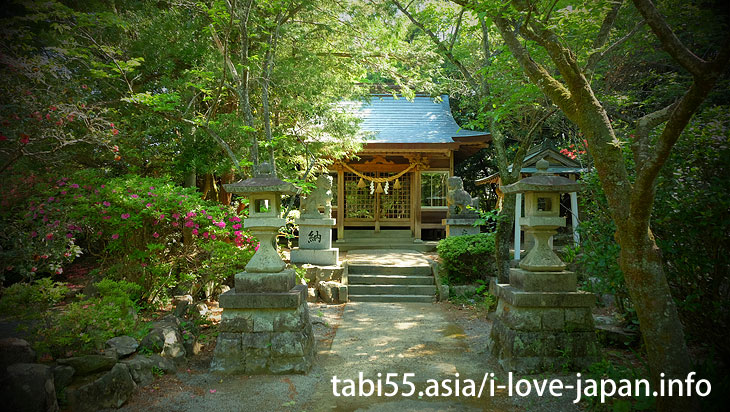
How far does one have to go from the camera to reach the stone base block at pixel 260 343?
4246 millimetres

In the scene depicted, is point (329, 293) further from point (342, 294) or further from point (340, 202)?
point (340, 202)

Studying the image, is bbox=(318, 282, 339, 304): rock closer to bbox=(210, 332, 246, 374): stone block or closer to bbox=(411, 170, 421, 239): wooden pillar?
bbox=(210, 332, 246, 374): stone block

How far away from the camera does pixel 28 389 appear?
2.83 meters

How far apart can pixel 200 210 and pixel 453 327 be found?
431cm

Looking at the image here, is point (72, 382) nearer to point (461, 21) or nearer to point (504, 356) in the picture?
point (504, 356)

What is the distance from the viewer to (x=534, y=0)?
A: 3422 mm

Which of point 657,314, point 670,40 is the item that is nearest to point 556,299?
point 657,314

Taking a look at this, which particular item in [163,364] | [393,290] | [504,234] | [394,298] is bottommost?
[394,298]

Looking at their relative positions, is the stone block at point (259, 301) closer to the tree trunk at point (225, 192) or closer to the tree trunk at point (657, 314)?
the tree trunk at point (657, 314)

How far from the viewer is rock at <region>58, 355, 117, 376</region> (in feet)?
11.2

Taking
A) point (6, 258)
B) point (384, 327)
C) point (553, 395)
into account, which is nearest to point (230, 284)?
point (384, 327)

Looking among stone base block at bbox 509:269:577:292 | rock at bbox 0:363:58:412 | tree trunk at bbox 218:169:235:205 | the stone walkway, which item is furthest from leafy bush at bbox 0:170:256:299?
stone base block at bbox 509:269:577:292

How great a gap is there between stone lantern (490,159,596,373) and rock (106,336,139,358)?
12.9 ft

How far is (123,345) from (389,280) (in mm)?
5711
